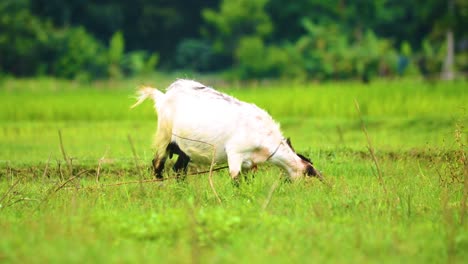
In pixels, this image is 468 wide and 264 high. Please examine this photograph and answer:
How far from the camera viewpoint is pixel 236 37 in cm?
4109

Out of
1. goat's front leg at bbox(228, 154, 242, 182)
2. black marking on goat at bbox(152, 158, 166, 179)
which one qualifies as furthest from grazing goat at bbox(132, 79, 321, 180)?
black marking on goat at bbox(152, 158, 166, 179)

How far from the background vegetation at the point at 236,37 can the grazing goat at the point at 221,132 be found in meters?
23.1

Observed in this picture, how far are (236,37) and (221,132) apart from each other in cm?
3303

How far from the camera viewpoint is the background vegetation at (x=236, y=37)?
108ft

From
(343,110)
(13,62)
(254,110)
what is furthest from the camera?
(13,62)

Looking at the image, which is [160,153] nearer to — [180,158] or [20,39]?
[180,158]

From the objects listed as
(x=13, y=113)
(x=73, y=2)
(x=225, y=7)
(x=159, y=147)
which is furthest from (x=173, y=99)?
(x=73, y=2)

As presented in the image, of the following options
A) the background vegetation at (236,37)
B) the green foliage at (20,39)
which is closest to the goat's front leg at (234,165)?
the background vegetation at (236,37)

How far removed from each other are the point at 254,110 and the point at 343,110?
29.3 ft

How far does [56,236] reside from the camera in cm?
567

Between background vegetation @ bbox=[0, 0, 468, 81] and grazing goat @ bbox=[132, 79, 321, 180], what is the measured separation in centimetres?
2307

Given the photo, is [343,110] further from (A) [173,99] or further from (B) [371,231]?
(B) [371,231]

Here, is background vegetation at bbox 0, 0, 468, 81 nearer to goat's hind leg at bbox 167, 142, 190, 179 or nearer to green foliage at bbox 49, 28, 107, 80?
green foliage at bbox 49, 28, 107, 80

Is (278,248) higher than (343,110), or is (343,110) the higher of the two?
(278,248)
